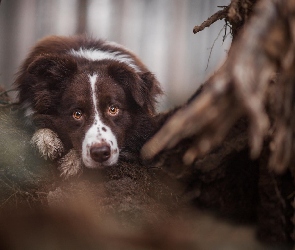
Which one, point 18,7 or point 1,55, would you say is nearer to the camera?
point 18,7

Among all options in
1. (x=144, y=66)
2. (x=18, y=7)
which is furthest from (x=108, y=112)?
(x=18, y=7)

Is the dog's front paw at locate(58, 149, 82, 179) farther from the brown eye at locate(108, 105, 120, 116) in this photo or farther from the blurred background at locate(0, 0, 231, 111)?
the blurred background at locate(0, 0, 231, 111)

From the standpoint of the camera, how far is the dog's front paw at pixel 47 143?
3.08 meters

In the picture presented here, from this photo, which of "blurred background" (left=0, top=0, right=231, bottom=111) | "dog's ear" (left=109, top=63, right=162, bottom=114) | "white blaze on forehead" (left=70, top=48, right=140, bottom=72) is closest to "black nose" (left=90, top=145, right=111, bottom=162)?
"dog's ear" (left=109, top=63, right=162, bottom=114)

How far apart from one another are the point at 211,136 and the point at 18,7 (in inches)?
121

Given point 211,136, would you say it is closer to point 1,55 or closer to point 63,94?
point 63,94

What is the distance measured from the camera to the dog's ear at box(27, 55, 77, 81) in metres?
3.30

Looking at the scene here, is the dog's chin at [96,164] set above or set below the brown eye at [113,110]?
below

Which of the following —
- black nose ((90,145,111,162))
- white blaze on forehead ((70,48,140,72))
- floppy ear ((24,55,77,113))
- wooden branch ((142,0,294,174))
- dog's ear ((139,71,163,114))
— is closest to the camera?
wooden branch ((142,0,294,174))

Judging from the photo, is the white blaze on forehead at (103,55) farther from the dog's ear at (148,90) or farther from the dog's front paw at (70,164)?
the dog's front paw at (70,164)

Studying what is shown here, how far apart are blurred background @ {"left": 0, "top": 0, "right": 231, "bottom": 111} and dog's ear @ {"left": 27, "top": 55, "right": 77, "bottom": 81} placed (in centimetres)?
85

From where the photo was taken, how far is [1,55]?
4664mm

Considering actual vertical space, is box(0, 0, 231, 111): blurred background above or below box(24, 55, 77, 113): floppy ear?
above

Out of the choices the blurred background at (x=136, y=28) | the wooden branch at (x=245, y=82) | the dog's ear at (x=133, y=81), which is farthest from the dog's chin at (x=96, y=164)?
the wooden branch at (x=245, y=82)
